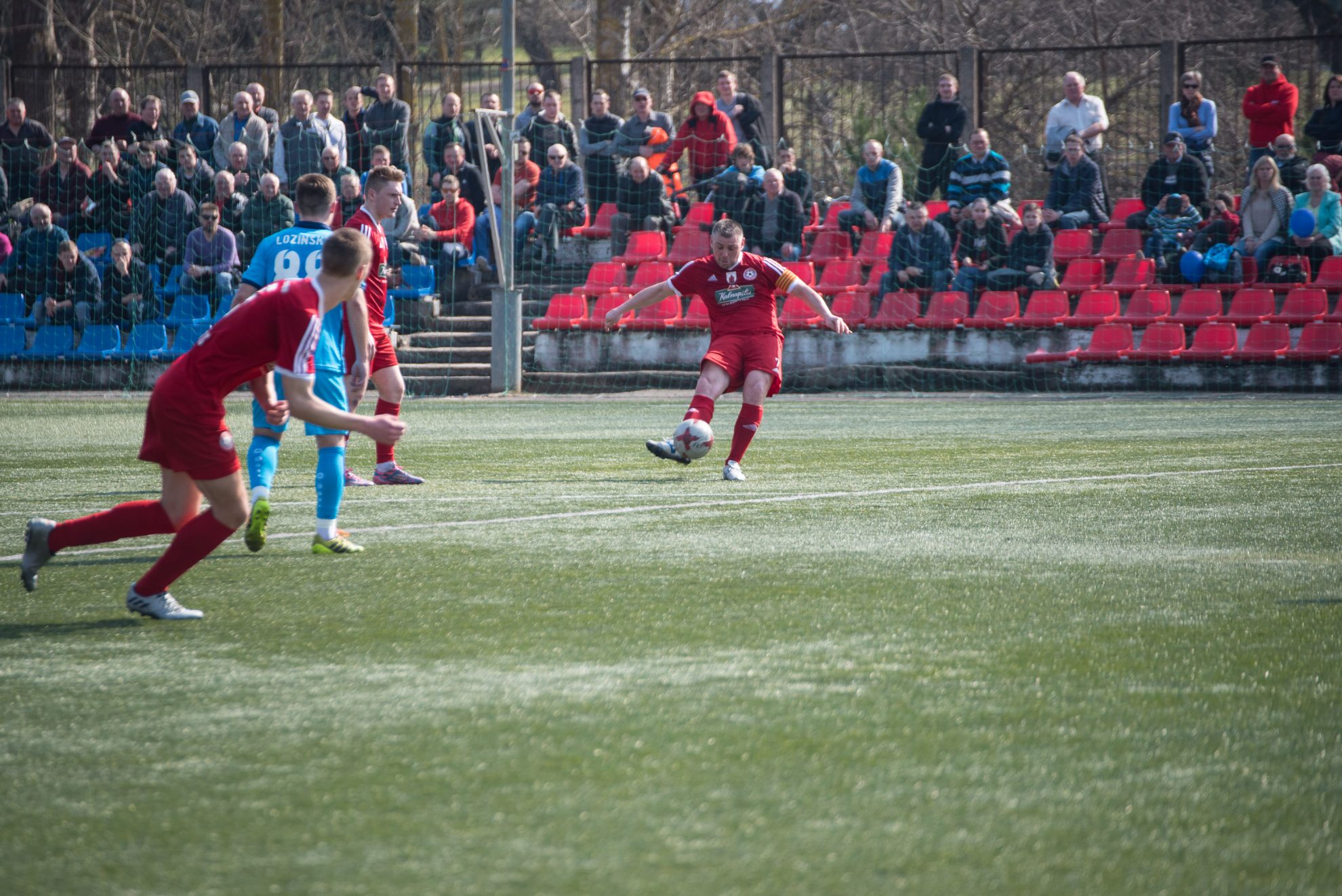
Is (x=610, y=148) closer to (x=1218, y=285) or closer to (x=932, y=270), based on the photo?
(x=932, y=270)

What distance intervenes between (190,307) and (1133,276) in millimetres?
11654

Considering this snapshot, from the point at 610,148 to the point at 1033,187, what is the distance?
10.1m

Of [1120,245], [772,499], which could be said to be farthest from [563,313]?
[772,499]

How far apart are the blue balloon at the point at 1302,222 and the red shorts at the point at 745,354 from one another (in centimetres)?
982

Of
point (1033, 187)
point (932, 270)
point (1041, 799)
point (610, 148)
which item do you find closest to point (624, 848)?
point (1041, 799)

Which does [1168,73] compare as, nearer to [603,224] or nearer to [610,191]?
[610,191]

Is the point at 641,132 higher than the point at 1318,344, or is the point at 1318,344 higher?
the point at 641,132

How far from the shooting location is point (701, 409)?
9.73 meters

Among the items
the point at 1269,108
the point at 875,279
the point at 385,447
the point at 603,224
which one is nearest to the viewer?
the point at 385,447

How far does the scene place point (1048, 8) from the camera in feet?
103

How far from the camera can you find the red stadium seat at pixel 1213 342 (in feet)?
56.5

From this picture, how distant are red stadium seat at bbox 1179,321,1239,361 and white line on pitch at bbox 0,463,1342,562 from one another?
25.6 feet

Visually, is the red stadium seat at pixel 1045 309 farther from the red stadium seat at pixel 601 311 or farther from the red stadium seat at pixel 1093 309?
the red stadium seat at pixel 601 311

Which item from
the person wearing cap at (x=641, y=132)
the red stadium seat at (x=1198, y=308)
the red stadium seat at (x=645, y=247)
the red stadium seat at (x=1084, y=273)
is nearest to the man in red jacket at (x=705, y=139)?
the person wearing cap at (x=641, y=132)
